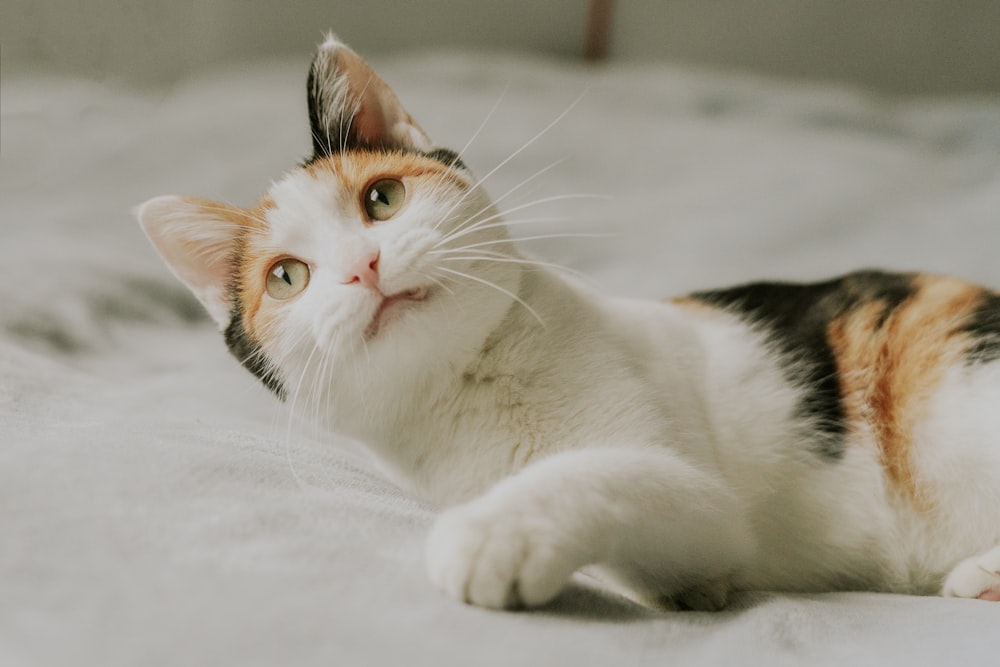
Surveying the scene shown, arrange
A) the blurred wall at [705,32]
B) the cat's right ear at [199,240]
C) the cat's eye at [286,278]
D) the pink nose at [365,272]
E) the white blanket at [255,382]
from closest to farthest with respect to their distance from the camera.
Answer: the white blanket at [255,382] < the pink nose at [365,272] < the cat's eye at [286,278] < the cat's right ear at [199,240] < the blurred wall at [705,32]

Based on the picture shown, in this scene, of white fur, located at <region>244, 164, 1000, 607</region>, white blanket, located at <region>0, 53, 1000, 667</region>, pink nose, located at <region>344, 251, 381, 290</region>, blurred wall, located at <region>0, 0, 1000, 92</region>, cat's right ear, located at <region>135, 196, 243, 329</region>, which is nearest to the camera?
white blanket, located at <region>0, 53, 1000, 667</region>

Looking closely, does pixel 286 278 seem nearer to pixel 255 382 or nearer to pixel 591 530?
pixel 255 382

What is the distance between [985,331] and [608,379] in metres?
0.55

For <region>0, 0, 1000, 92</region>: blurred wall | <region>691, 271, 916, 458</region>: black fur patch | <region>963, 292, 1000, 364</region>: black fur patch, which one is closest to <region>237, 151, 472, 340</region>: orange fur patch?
<region>691, 271, 916, 458</region>: black fur patch

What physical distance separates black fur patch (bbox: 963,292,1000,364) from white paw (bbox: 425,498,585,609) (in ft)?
2.34

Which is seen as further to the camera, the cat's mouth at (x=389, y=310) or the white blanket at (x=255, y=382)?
the cat's mouth at (x=389, y=310)

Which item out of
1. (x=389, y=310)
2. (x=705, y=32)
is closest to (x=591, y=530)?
(x=389, y=310)

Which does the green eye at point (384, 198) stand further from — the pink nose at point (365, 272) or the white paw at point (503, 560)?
the white paw at point (503, 560)

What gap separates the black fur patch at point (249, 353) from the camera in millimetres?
1025

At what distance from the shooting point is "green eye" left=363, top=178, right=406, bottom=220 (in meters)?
0.98

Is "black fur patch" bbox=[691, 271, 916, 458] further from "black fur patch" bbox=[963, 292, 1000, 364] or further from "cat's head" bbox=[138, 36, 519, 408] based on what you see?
"cat's head" bbox=[138, 36, 519, 408]

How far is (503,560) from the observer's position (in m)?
0.63

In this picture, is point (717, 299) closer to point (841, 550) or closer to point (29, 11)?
point (841, 550)

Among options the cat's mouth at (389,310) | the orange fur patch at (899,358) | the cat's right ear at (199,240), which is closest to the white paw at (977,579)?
the orange fur patch at (899,358)
